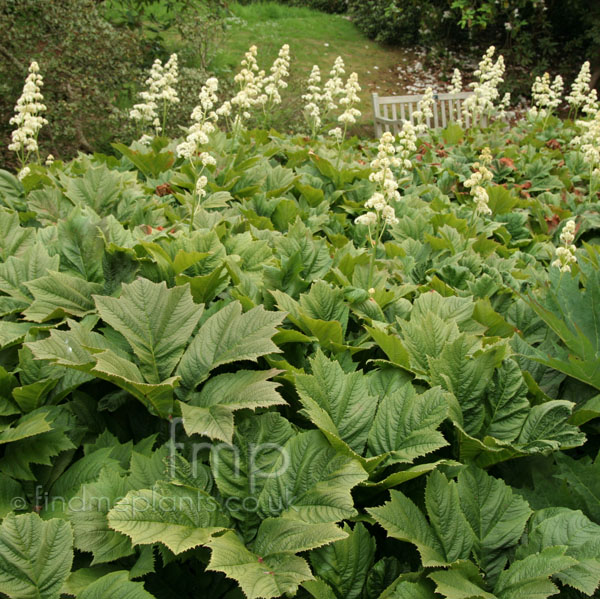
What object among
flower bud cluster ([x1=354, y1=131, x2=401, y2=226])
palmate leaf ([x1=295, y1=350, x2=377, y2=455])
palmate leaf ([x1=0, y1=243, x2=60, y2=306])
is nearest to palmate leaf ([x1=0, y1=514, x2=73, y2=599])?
palmate leaf ([x1=295, y1=350, x2=377, y2=455])

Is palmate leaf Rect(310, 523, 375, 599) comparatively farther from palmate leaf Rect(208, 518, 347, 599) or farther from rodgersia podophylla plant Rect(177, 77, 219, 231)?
rodgersia podophylla plant Rect(177, 77, 219, 231)

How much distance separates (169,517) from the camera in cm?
111

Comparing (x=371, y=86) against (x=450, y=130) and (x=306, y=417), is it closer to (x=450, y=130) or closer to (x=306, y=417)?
(x=450, y=130)

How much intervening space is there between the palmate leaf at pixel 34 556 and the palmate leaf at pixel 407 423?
69 centimetres

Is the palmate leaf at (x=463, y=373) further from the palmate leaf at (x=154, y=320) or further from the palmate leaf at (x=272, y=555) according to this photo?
the palmate leaf at (x=154, y=320)

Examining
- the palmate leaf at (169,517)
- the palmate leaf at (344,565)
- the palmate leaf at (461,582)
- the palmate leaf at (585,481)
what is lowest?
the palmate leaf at (344,565)

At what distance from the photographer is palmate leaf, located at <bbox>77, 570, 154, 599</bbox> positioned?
0.98 meters

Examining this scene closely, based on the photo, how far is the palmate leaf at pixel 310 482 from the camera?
1.14 meters

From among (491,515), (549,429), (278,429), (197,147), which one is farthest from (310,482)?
(197,147)

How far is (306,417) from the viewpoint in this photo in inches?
54.2

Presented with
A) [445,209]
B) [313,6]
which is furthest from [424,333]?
[313,6]

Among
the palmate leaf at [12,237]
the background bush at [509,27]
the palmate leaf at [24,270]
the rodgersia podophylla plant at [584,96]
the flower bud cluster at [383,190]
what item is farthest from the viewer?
the background bush at [509,27]

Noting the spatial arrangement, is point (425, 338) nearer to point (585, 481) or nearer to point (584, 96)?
point (585, 481)

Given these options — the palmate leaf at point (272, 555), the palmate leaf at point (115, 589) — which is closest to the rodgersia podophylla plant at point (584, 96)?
the palmate leaf at point (272, 555)
